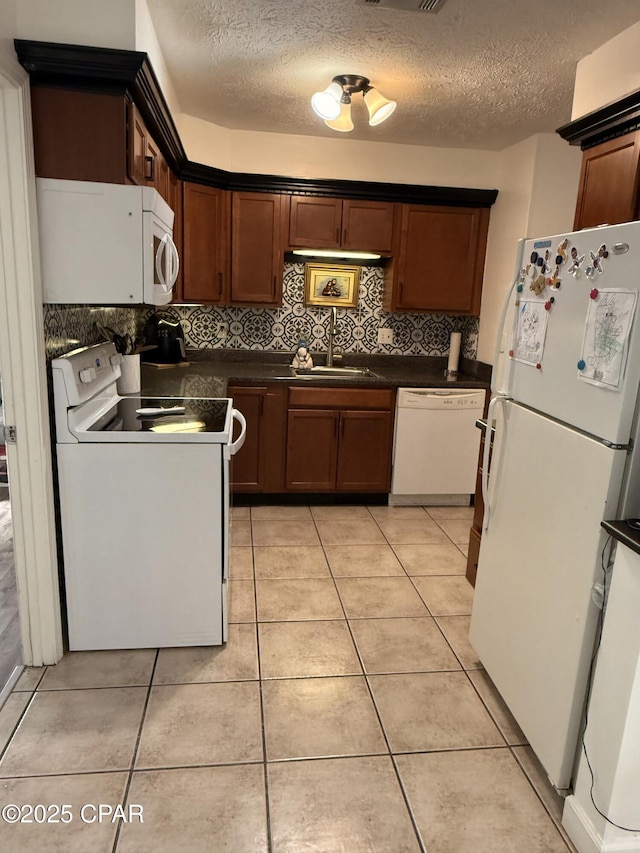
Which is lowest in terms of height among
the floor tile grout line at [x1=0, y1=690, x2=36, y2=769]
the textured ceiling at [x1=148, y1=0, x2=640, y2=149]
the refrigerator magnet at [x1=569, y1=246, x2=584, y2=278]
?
the floor tile grout line at [x1=0, y1=690, x2=36, y2=769]

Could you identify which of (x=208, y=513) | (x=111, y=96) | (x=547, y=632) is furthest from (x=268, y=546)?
(x=111, y=96)

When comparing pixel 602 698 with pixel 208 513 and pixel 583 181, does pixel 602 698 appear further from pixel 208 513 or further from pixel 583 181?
pixel 583 181

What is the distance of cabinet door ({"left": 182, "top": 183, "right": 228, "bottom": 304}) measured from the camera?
12.0 feet

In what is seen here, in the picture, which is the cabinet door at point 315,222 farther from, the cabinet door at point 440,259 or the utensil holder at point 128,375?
the utensil holder at point 128,375

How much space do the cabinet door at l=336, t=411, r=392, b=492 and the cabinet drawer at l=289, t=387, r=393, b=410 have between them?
→ 0.18 feet

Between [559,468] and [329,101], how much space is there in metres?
2.10

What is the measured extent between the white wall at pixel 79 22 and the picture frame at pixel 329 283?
2.35m

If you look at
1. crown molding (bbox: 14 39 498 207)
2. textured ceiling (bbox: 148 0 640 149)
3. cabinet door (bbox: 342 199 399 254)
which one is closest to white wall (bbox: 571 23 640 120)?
textured ceiling (bbox: 148 0 640 149)

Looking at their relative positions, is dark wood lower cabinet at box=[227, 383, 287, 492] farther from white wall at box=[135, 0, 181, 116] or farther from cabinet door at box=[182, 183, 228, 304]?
white wall at box=[135, 0, 181, 116]

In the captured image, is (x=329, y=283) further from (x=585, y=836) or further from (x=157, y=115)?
(x=585, y=836)

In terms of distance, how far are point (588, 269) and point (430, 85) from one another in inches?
72.6

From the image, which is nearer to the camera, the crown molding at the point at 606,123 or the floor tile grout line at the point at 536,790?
the floor tile grout line at the point at 536,790

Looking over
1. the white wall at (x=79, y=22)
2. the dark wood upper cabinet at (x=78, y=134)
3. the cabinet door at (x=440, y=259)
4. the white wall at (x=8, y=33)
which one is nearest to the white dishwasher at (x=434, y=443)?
the cabinet door at (x=440, y=259)

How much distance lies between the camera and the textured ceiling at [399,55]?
2230 millimetres
